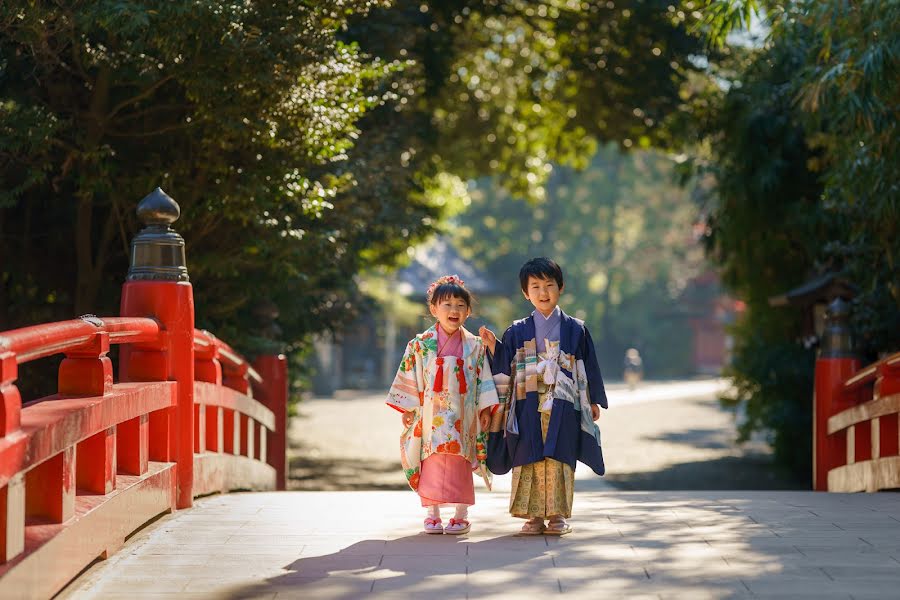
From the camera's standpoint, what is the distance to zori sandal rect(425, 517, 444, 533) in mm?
6707

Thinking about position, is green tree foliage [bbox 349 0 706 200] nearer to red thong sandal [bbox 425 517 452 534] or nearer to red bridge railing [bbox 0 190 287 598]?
red bridge railing [bbox 0 190 287 598]

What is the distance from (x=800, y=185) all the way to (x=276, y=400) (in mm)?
7368

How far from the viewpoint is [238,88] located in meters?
9.28

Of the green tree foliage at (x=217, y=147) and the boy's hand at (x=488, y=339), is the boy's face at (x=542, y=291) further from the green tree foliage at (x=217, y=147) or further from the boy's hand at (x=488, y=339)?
the green tree foliage at (x=217, y=147)

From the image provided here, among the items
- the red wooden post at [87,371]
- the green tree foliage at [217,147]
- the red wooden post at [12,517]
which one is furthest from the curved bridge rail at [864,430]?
the red wooden post at [12,517]

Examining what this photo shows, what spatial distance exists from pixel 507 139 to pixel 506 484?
8.21 m

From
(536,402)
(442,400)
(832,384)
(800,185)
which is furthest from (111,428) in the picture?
(800,185)

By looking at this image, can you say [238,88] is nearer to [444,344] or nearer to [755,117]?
[444,344]

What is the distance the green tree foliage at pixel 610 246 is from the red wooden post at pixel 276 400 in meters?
42.3

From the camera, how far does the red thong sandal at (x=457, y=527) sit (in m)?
Answer: 6.70

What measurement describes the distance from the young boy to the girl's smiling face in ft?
0.49

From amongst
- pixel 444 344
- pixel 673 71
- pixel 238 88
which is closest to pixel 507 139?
pixel 673 71

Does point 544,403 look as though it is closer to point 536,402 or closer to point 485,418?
point 536,402

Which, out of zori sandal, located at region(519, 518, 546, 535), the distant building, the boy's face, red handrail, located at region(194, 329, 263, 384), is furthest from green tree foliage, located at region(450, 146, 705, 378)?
zori sandal, located at region(519, 518, 546, 535)
